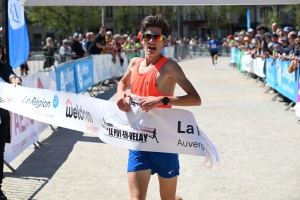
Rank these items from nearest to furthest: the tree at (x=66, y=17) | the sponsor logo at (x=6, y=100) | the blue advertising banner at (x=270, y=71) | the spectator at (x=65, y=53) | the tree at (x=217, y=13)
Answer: the sponsor logo at (x=6, y=100), the blue advertising banner at (x=270, y=71), the spectator at (x=65, y=53), the tree at (x=66, y=17), the tree at (x=217, y=13)

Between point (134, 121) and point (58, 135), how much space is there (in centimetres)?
637

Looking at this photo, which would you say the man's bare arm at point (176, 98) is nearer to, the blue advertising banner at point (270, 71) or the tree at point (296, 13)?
the blue advertising banner at point (270, 71)

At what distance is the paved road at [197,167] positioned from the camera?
22.0 feet

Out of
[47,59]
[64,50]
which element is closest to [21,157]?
[64,50]

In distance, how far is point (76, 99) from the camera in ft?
17.5

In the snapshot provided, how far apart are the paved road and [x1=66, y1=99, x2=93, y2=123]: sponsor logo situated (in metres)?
1.47

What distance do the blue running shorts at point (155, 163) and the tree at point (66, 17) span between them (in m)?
67.9

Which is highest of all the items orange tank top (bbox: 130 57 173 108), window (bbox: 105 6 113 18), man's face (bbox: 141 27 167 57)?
window (bbox: 105 6 113 18)

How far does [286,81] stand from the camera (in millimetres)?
14492

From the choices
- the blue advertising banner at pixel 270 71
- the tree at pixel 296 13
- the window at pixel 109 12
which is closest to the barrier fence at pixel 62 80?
the blue advertising banner at pixel 270 71

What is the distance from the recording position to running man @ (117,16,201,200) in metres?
4.54

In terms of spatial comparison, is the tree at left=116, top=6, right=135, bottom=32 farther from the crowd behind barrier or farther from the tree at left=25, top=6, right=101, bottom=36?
the crowd behind barrier

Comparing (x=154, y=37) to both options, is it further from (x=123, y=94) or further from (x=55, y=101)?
(x=55, y=101)

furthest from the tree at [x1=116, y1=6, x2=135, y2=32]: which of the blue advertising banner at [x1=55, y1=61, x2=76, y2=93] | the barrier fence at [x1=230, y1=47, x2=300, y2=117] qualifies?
the blue advertising banner at [x1=55, y1=61, x2=76, y2=93]
